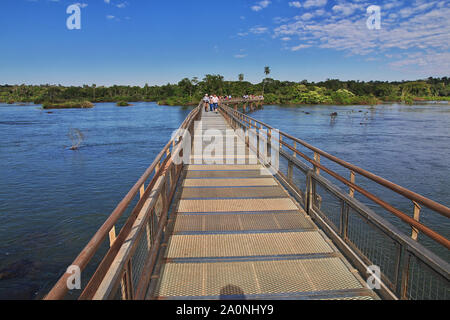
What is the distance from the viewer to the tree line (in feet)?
356

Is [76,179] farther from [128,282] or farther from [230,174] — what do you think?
[128,282]

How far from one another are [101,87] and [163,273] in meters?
166

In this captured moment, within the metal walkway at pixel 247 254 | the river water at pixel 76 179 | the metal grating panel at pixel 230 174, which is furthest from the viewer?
the river water at pixel 76 179

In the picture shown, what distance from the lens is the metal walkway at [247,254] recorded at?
347 centimetres

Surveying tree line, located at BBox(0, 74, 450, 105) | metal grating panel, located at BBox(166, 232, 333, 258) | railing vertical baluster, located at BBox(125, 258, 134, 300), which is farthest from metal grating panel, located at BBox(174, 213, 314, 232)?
tree line, located at BBox(0, 74, 450, 105)

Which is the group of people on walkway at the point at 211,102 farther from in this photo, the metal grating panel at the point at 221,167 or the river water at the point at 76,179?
the metal grating panel at the point at 221,167

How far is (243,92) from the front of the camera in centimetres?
13088

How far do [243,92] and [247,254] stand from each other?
129956 mm

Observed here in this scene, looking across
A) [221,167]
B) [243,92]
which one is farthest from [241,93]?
[221,167]

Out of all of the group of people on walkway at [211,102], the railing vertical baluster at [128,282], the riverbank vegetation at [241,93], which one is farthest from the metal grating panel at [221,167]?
the riverbank vegetation at [241,93]

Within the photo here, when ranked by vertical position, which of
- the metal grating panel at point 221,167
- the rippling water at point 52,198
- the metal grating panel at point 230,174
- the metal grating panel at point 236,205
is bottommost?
the rippling water at point 52,198

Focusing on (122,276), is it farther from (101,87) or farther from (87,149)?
(101,87)
